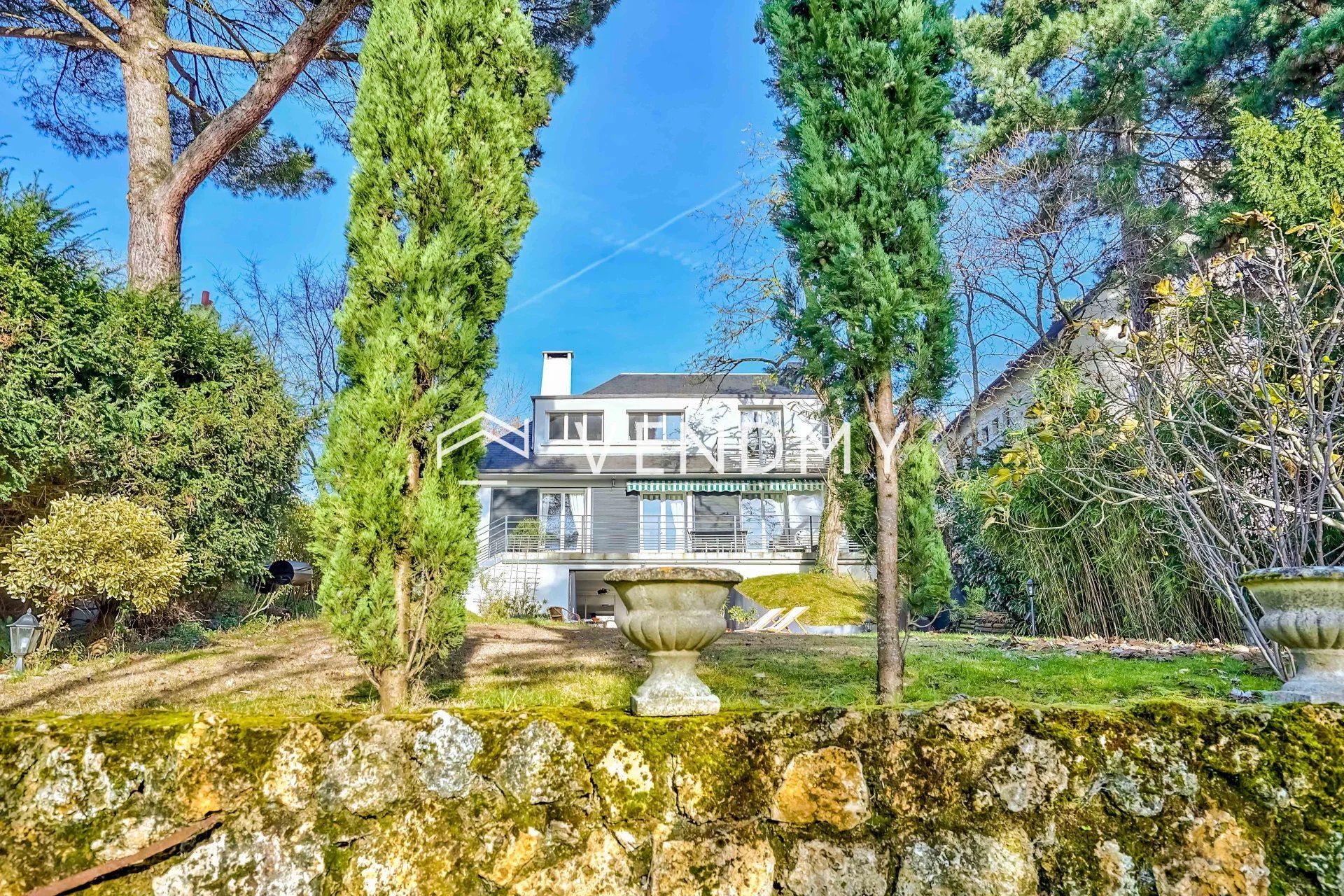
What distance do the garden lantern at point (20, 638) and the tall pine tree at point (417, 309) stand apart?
493 centimetres

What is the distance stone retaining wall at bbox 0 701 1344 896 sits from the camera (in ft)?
7.68

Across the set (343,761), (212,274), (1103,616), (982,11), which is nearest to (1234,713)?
(343,761)

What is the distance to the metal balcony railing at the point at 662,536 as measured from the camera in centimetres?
2186

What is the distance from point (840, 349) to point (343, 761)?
3.55m

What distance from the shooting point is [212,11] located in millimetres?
11102

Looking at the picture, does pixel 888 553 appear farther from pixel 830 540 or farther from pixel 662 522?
pixel 662 522

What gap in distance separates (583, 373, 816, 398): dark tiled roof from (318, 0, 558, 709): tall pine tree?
18.3m

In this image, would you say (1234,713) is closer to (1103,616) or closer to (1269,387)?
(1269,387)

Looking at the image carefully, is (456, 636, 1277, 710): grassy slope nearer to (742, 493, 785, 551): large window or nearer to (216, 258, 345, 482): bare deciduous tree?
(742, 493, 785, 551): large window

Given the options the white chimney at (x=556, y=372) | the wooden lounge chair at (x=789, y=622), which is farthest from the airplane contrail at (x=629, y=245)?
the wooden lounge chair at (x=789, y=622)

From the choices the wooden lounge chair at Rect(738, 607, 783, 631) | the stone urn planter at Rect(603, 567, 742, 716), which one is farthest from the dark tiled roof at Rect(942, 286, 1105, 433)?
the stone urn planter at Rect(603, 567, 742, 716)

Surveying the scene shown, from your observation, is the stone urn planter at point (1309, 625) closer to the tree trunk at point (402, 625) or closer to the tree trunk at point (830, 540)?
the tree trunk at point (402, 625)

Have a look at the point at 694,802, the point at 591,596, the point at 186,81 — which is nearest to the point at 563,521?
the point at 591,596

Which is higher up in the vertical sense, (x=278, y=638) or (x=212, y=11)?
(x=212, y=11)
